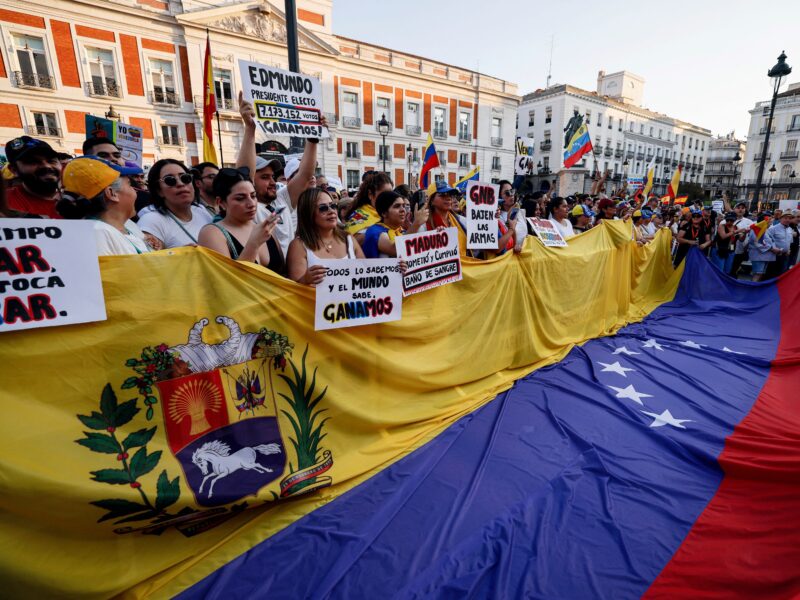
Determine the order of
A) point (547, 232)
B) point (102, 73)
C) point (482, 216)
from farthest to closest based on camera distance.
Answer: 1. point (102, 73)
2. point (547, 232)
3. point (482, 216)

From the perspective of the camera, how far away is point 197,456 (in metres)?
2.15

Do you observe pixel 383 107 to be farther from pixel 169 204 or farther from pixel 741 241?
pixel 169 204

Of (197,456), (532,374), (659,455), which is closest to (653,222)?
(532,374)

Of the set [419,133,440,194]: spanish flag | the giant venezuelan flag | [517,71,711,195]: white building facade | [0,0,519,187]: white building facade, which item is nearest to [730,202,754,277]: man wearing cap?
[419,133,440,194]: spanish flag

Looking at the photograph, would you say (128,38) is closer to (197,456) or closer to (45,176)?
(45,176)

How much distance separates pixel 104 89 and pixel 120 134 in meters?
23.8

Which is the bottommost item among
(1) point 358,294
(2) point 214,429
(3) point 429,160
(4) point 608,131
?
(2) point 214,429

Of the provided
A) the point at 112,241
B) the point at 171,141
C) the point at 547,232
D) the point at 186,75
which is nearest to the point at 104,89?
the point at 171,141

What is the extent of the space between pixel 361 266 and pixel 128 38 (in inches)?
1148

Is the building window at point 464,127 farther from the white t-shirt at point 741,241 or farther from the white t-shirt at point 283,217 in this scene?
the white t-shirt at point 283,217

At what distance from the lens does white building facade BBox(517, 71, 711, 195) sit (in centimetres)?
4859

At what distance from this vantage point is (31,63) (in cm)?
2086

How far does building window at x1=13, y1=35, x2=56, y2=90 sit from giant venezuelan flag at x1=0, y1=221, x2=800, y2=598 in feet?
92.2

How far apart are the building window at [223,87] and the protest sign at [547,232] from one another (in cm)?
2649
